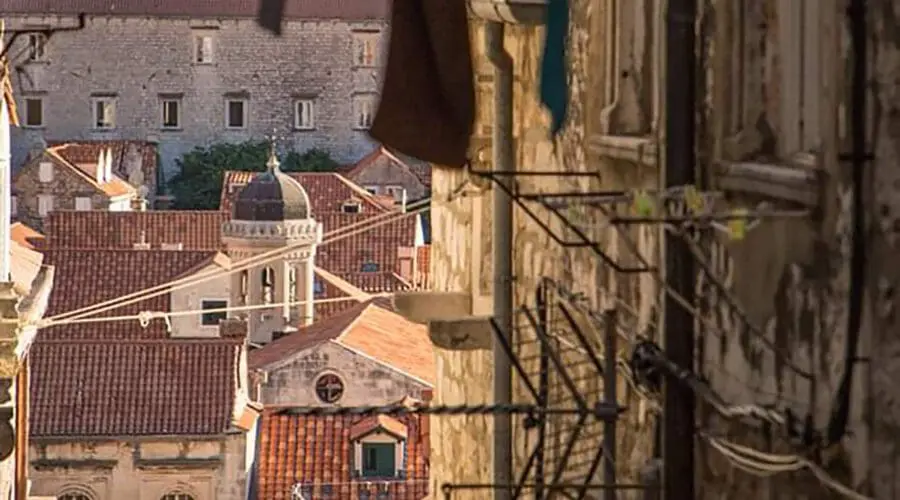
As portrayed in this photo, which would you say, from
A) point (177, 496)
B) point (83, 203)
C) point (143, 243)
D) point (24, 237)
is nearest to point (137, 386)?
point (177, 496)

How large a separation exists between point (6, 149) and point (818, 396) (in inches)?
576

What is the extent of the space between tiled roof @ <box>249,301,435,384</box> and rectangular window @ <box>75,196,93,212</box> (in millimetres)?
17453

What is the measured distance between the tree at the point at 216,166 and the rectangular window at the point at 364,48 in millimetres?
2639

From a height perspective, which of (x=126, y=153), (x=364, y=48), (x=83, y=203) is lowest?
(x=83, y=203)

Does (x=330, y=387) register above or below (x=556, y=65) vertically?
below

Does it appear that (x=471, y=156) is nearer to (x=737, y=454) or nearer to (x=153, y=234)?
(x=737, y=454)

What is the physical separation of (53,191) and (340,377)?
24.5m

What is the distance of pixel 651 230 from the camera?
5145 millimetres

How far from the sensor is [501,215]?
7.43 meters

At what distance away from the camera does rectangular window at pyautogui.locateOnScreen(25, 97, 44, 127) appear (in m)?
75.0

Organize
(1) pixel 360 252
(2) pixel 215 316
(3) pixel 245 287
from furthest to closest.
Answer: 1. (1) pixel 360 252
2. (2) pixel 215 316
3. (3) pixel 245 287

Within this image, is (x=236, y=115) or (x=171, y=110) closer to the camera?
(x=171, y=110)

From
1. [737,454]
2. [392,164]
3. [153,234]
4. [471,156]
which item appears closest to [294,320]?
[153,234]

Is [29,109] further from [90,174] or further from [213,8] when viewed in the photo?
[90,174]
